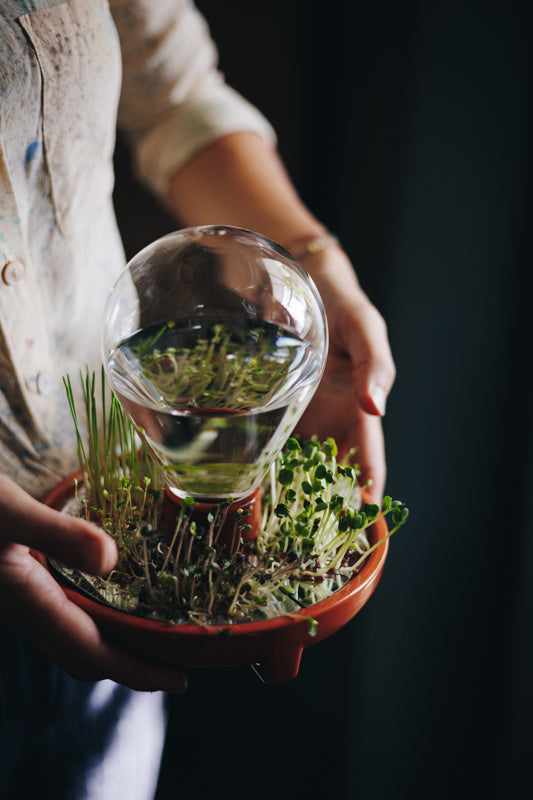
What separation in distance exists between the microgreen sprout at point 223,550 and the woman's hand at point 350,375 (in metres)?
0.06

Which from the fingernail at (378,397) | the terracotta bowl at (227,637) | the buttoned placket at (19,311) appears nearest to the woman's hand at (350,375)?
the fingernail at (378,397)

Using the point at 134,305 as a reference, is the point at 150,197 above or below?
below

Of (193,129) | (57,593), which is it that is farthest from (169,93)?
(57,593)

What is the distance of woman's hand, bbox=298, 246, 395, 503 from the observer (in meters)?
0.59

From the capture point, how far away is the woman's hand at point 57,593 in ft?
1.23

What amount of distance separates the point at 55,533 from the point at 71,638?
95 millimetres

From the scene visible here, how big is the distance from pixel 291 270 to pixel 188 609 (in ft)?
0.93

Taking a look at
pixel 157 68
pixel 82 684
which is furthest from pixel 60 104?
pixel 82 684

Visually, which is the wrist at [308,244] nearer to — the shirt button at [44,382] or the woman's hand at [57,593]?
the shirt button at [44,382]

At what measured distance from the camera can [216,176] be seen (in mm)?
800

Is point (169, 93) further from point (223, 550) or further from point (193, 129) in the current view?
point (223, 550)

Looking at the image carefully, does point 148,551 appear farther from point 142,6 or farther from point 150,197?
point 150,197

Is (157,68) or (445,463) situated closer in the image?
(157,68)

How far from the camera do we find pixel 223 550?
0.50 metres
